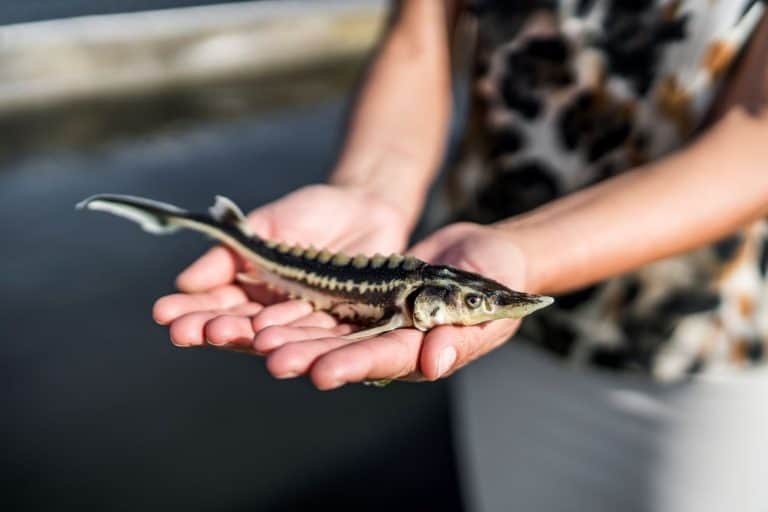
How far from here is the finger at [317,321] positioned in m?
1.53

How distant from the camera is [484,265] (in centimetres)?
152

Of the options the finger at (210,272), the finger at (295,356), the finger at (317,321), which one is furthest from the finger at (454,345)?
the finger at (210,272)

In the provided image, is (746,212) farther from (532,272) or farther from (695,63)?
(532,272)

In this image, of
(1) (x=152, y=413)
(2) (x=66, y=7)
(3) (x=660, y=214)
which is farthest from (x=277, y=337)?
(2) (x=66, y=7)

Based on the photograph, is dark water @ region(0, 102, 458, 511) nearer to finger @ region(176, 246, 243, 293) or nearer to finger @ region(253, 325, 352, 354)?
finger @ region(176, 246, 243, 293)

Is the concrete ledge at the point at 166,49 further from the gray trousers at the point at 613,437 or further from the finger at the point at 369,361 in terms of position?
the finger at the point at 369,361

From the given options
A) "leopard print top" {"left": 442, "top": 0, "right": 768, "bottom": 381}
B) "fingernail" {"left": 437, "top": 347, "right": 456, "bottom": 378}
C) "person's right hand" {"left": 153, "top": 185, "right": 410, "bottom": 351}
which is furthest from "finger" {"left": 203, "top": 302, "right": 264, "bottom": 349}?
"leopard print top" {"left": 442, "top": 0, "right": 768, "bottom": 381}

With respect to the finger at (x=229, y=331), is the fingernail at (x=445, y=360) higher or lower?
lower

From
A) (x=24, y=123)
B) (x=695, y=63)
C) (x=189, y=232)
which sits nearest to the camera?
(x=695, y=63)

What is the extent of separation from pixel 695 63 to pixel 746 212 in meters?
0.31

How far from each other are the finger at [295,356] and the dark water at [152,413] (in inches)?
66.0

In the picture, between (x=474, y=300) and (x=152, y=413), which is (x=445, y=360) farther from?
(x=152, y=413)

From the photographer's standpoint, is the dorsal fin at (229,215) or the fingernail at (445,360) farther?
the dorsal fin at (229,215)

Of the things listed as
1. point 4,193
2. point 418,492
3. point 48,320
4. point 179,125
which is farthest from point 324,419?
point 179,125
